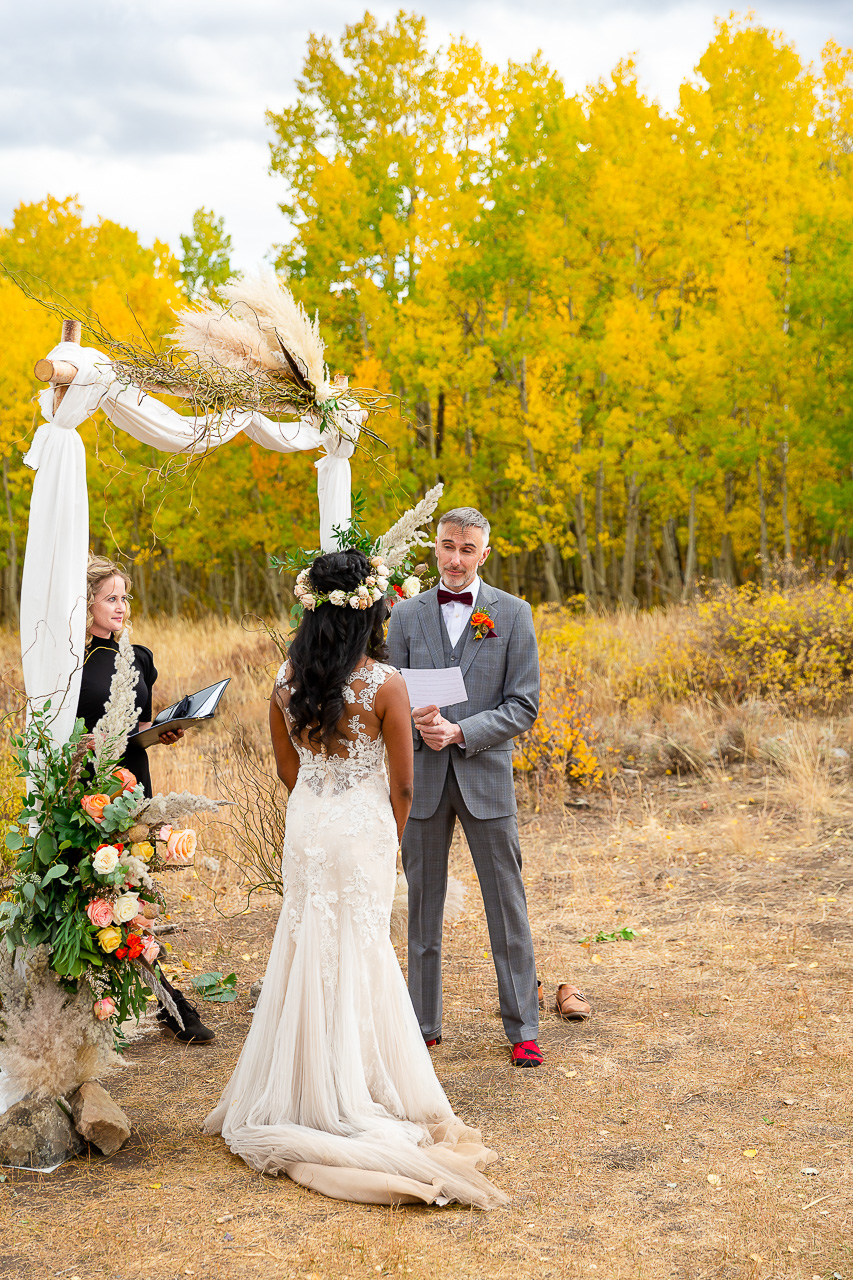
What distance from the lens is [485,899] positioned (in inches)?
167

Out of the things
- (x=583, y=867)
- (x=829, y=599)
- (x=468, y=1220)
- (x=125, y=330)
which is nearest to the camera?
(x=468, y=1220)

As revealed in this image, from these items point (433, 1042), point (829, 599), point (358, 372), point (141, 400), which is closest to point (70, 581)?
point (141, 400)

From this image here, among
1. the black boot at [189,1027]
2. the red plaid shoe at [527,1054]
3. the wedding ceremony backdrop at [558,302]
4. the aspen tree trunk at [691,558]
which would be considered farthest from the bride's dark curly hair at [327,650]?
the aspen tree trunk at [691,558]

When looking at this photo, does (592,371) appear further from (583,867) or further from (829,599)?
(583,867)

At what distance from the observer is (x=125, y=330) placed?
723 inches

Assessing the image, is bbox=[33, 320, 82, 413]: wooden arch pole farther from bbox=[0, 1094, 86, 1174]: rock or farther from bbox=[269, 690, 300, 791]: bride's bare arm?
bbox=[0, 1094, 86, 1174]: rock

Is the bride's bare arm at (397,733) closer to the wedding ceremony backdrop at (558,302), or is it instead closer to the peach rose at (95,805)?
the peach rose at (95,805)

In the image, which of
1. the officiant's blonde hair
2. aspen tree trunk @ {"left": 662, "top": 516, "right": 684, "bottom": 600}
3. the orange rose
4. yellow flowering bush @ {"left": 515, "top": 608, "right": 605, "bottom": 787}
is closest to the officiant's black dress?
the officiant's blonde hair

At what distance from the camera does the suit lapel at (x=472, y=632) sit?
4270 millimetres

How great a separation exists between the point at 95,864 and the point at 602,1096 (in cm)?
208

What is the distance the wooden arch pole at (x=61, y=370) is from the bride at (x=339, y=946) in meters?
1.40

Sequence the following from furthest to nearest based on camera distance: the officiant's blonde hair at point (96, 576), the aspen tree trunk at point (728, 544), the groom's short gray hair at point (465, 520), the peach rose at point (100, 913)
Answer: the aspen tree trunk at point (728, 544) → the officiant's blonde hair at point (96, 576) → the groom's short gray hair at point (465, 520) → the peach rose at point (100, 913)

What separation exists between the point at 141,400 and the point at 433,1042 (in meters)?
2.97

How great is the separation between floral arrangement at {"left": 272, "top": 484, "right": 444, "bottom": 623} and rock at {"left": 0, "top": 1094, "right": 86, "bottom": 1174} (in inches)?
73.2
